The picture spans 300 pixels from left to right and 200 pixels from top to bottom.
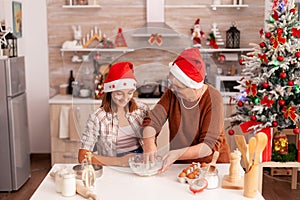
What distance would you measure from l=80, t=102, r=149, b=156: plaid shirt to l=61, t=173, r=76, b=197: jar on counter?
1.06ft

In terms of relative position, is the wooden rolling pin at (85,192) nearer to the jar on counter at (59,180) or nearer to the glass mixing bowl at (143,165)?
the jar on counter at (59,180)

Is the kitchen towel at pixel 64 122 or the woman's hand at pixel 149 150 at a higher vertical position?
the woman's hand at pixel 149 150

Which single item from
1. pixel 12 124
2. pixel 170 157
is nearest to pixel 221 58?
pixel 12 124

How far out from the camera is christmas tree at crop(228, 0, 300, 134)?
10.9 ft

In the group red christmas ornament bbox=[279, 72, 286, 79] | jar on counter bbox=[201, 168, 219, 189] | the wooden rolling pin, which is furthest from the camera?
red christmas ornament bbox=[279, 72, 286, 79]

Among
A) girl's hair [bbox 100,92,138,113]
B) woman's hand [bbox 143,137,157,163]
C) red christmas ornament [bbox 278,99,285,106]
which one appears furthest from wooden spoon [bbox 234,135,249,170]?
red christmas ornament [bbox 278,99,285,106]

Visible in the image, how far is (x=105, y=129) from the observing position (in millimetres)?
2242

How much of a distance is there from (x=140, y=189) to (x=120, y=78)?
21.4 inches

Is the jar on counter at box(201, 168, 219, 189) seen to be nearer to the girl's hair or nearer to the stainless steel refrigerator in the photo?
the girl's hair

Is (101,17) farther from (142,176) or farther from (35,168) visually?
(142,176)

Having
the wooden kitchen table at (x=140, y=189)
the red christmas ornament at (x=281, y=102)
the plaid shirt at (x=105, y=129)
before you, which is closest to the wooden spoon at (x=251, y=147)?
the wooden kitchen table at (x=140, y=189)

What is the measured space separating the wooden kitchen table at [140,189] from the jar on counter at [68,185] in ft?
0.07

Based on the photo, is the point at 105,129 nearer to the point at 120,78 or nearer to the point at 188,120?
the point at 120,78

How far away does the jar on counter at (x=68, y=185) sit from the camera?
6.37 ft
